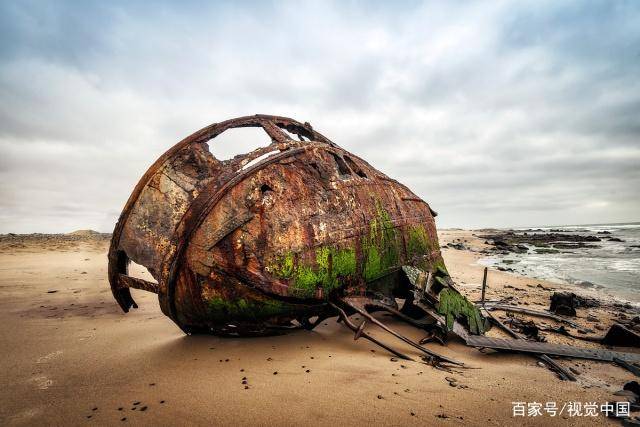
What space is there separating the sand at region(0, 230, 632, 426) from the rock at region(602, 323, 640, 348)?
0.32 m

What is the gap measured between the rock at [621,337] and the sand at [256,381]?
321 millimetres

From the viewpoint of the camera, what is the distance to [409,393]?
2.45m

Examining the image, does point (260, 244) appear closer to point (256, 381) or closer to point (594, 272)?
point (256, 381)

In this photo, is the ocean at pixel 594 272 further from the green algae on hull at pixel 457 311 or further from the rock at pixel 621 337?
the green algae on hull at pixel 457 311

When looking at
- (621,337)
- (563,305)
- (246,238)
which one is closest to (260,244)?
(246,238)

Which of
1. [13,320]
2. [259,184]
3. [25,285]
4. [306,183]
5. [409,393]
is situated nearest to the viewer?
[409,393]

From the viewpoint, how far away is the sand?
85.4 inches

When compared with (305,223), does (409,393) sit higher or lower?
lower

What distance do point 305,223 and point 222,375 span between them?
1492 mm

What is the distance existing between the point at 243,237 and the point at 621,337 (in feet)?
16.2

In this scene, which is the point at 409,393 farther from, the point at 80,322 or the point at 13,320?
the point at 13,320

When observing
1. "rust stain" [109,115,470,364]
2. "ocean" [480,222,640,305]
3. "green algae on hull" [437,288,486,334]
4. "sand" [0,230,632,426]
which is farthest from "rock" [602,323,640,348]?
"ocean" [480,222,640,305]

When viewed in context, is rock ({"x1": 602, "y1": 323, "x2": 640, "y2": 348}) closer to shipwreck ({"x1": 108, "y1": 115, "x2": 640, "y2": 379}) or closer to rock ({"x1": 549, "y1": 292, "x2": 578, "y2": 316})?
shipwreck ({"x1": 108, "y1": 115, "x2": 640, "y2": 379})

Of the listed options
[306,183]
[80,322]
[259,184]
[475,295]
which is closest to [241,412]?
[259,184]
